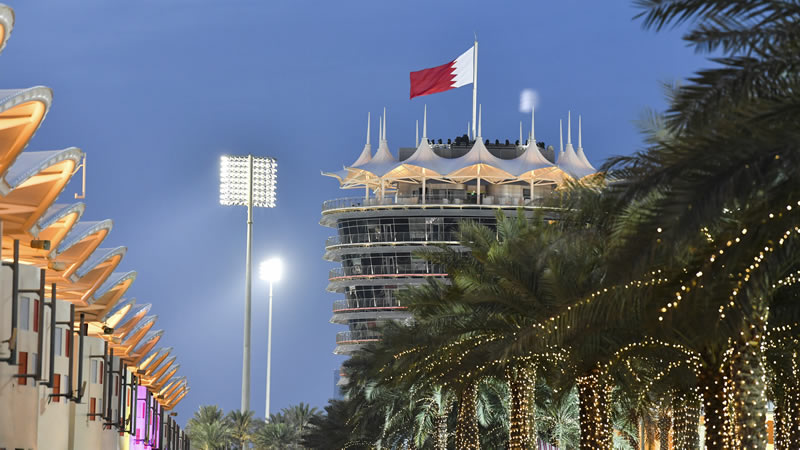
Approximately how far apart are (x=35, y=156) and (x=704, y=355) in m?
17.0

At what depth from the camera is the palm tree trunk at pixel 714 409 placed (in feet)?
83.2

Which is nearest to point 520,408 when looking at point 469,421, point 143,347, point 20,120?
point 469,421

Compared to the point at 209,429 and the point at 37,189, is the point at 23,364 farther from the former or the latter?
the point at 209,429

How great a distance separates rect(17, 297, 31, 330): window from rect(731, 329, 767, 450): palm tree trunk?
18.1m

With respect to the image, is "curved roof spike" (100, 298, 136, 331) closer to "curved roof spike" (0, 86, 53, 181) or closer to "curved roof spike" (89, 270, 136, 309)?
"curved roof spike" (89, 270, 136, 309)

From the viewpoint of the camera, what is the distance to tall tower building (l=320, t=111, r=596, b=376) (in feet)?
422

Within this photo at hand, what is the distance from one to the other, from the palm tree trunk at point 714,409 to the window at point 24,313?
16.6 metres

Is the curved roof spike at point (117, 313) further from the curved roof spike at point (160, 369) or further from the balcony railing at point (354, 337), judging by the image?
the balcony railing at point (354, 337)

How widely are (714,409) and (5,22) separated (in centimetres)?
1577

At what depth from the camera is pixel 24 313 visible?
3225cm

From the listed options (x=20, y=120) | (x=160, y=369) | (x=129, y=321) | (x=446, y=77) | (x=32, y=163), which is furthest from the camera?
(x=446, y=77)

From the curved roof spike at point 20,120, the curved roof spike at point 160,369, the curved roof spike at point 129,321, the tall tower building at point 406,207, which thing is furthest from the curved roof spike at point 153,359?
the curved roof spike at point 20,120

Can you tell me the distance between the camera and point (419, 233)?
422ft

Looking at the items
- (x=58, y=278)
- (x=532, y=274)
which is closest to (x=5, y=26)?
(x=532, y=274)
